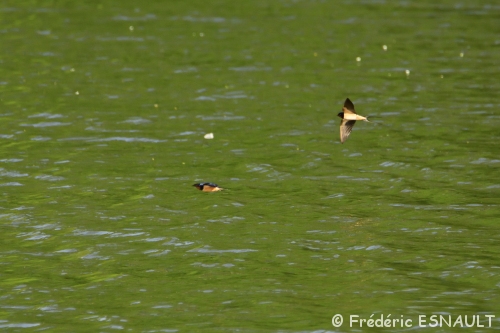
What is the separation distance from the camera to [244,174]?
46.0 ft

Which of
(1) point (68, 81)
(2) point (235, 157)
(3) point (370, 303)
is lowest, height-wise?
(3) point (370, 303)

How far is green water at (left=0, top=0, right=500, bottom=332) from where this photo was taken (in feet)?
31.0

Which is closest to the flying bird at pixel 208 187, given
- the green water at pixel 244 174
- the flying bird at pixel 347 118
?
the green water at pixel 244 174

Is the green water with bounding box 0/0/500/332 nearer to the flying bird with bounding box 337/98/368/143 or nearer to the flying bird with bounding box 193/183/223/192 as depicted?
the flying bird with bounding box 193/183/223/192

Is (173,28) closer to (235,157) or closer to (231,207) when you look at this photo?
(235,157)

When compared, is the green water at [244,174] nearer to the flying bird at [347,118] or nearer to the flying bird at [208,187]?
the flying bird at [208,187]

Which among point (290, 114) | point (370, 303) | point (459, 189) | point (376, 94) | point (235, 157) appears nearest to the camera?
point (370, 303)

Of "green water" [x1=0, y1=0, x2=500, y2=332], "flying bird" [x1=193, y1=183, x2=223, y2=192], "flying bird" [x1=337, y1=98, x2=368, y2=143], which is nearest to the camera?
"green water" [x1=0, y1=0, x2=500, y2=332]

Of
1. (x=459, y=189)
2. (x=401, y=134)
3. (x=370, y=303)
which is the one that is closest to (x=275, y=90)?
(x=401, y=134)

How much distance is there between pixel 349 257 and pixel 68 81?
10.8 meters

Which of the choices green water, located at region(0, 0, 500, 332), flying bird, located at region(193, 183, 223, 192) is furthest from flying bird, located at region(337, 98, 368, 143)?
flying bird, located at region(193, 183, 223, 192)

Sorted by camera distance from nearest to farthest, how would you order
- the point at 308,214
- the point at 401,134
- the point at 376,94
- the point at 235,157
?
the point at 308,214, the point at 235,157, the point at 401,134, the point at 376,94

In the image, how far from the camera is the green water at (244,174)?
31.0 feet

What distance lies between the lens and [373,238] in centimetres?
1112
